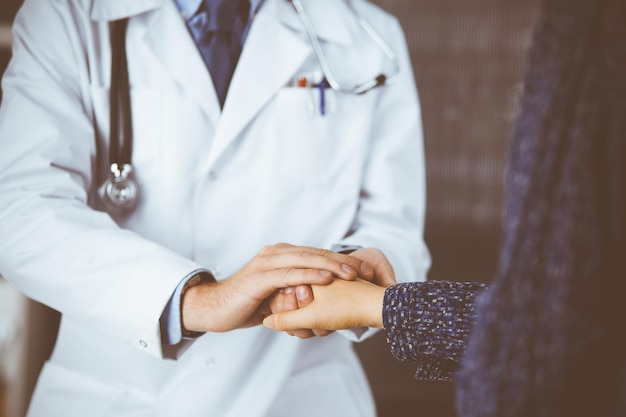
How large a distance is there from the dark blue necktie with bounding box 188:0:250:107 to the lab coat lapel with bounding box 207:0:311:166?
0.03 meters

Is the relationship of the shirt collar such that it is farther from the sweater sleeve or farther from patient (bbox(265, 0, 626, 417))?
patient (bbox(265, 0, 626, 417))

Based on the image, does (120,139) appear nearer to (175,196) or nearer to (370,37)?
(175,196)

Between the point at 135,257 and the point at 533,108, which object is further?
the point at 135,257

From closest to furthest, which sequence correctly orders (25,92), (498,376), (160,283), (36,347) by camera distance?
1. (498,376)
2. (160,283)
3. (25,92)
4. (36,347)

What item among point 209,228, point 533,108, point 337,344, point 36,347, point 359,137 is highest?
point 533,108

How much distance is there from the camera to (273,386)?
1019 mm

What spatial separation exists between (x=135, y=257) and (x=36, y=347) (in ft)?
2.80

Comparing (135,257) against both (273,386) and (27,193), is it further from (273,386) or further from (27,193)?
(273,386)

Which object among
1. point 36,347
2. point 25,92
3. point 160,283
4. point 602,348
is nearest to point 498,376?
point 602,348

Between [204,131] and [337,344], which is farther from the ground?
[204,131]

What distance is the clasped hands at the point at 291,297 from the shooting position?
0.82m

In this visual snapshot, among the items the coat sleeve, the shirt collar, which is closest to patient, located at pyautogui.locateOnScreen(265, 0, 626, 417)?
the coat sleeve

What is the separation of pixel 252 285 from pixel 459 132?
1.22m

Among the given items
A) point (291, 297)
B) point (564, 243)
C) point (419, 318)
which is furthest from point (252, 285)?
point (564, 243)
